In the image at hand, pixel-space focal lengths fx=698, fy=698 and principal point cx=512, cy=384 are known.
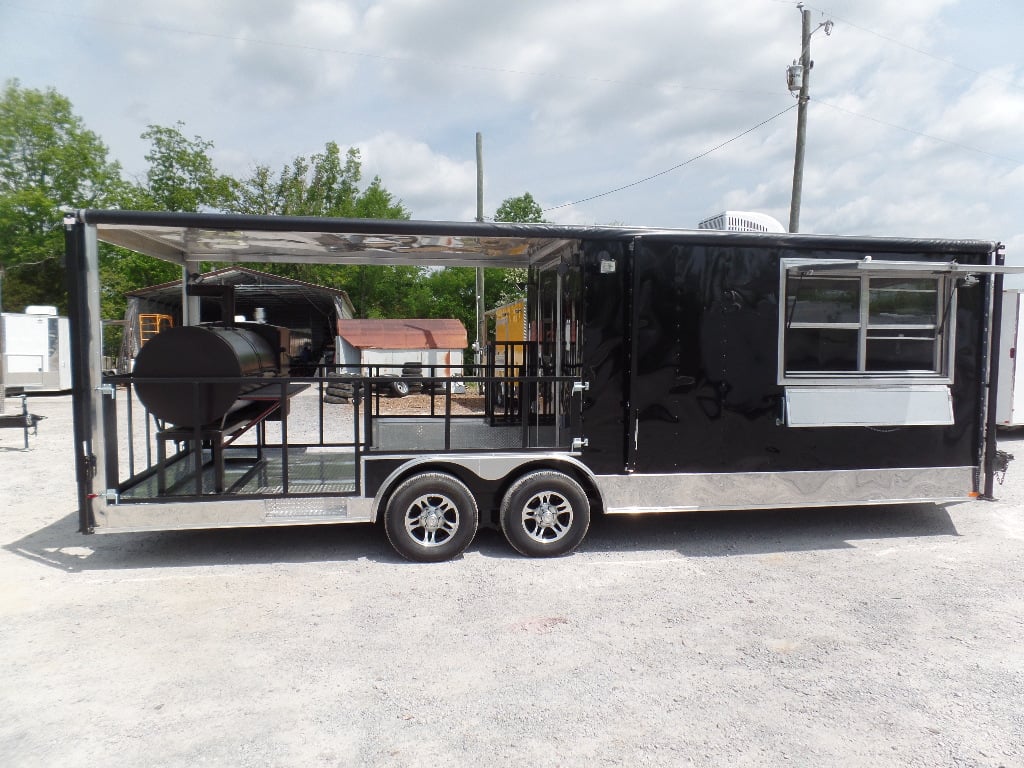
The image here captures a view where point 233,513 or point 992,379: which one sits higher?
point 992,379

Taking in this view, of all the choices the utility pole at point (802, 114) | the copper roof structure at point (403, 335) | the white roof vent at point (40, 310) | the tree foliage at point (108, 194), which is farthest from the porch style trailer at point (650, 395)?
the tree foliage at point (108, 194)

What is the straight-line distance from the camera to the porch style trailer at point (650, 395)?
17.2 ft

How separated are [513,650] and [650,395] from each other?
2.42 meters

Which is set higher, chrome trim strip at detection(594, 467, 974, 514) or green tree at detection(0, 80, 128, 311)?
green tree at detection(0, 80, 128, 311)

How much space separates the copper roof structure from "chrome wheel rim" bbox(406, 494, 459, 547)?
13.8 m

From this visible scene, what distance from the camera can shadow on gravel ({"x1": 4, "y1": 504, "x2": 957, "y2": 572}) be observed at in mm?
5652

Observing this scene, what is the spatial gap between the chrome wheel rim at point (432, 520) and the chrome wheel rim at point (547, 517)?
1.94 ft

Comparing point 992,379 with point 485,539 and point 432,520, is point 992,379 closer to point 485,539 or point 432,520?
point 485,539

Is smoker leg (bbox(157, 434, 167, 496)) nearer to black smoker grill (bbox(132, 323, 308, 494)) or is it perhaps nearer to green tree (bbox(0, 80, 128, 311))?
black smoker grill (bbox(132, 323, 308, 494))

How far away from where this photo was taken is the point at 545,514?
5.62m

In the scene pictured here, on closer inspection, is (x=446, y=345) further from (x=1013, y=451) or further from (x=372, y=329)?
(x=1013, y=451)

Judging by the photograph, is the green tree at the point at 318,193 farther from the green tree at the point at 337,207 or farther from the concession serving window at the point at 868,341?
the concession serving window at the point at 868,341

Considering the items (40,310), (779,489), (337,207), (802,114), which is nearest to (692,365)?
(779,489)

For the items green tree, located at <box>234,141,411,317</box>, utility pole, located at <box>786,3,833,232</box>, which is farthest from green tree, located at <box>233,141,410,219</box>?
utility pole, located at <box>786,3,833,232</box>
